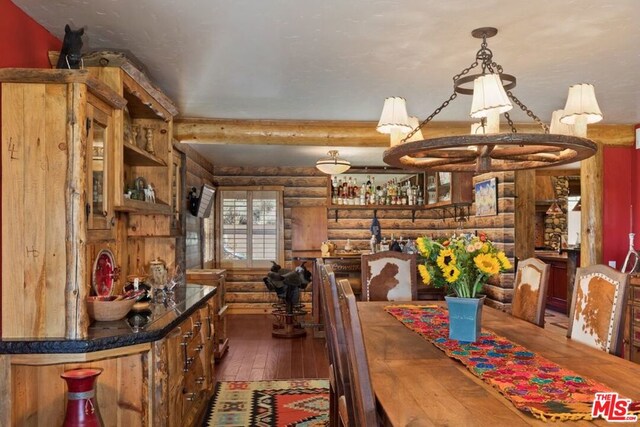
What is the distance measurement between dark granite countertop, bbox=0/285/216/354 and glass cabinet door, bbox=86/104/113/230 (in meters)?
0.49

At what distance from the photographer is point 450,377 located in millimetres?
2053

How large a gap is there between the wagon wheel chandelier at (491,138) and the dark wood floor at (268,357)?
2608mm

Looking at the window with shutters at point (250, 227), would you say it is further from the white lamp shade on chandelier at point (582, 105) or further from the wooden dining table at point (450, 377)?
the white lamp shade on chandelier at point (582, 105)

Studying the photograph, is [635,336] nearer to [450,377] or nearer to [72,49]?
[450,377]

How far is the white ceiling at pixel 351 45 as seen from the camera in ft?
9.04

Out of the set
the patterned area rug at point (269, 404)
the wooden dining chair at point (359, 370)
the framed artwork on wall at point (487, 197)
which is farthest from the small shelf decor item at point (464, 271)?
the framed artwork on wall at point (487, 197)

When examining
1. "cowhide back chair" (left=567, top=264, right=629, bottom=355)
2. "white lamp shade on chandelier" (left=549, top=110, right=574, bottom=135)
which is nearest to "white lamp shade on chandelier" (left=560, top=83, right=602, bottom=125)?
"white lamp shade on chandelier" (left=549, top=110, right=574, bottom=135)

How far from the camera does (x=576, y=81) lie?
4070 mm

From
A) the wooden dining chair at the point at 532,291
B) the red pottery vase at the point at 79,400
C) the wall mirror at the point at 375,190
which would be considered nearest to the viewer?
the red pottery vase at the point at 79,400

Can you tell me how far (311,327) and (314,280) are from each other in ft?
2.02

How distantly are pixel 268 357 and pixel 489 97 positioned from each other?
3951 mm

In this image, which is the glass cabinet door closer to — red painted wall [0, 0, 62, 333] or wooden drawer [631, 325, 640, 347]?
red painted wall [0, 0, 62, 333]

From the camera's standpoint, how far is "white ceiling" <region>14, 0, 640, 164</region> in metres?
2.75

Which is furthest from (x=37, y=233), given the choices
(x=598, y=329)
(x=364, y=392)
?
(x=598, y=329)
